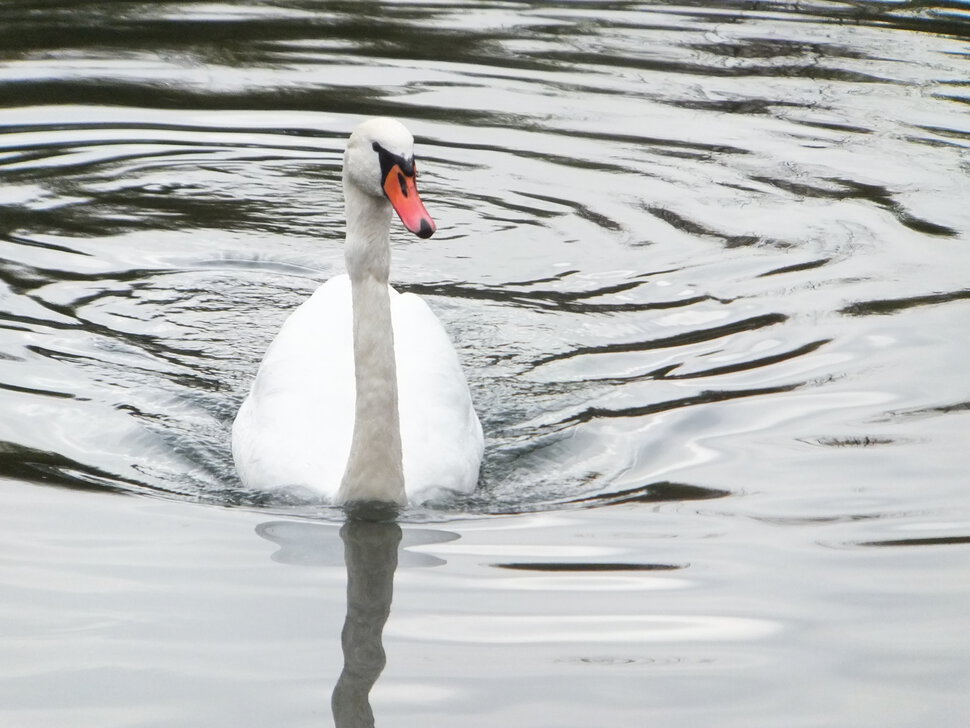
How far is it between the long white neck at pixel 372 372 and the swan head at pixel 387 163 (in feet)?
0.45

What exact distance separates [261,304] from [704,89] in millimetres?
5988

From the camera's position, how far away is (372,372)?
670 centimetres

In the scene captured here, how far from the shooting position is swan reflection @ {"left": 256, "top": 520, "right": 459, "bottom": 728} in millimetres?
5338

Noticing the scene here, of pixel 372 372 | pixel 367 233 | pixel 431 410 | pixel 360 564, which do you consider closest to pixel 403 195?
pixel 367 233

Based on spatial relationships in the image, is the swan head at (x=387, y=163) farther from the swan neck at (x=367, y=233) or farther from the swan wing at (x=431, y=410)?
the swan wing at (x=431, y=410)

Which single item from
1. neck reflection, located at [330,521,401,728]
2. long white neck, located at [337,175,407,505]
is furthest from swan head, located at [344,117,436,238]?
neck reflection, located at [330,521,401,728]

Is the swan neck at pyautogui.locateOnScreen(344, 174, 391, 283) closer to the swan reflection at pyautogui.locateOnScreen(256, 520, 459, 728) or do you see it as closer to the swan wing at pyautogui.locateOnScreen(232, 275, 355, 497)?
the swan wing at pyautogui.locateOnScreen(232, 275, 355, 497)

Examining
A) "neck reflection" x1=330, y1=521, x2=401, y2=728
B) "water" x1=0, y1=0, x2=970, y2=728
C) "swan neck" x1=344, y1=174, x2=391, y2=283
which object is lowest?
"neck reflection" x1=330, y1=521, x2=401, y2=728

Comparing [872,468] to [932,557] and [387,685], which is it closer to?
[932,557]

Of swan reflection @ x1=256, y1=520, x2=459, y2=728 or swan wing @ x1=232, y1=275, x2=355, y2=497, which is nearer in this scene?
swan reflection @ x1=256, y1=520, x2=459, y2=728

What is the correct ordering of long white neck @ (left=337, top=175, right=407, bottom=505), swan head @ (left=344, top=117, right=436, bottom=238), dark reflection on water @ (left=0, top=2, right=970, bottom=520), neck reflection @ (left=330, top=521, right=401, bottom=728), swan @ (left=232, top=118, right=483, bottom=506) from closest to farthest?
neck reflection @ (left=330, top=521, right=401, bottom=728) < swan head @ (left=344, top=117, right=436, bottom=238) < swan @ (left=232, top=118, right=483, bottom=506) < long white neck @ (left=337, top=175, right=407, bottom=505) < dark reflection on water @ (left=0, top=2, right=970, bottom=520)

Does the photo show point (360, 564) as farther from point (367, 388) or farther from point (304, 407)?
point (304, 407)

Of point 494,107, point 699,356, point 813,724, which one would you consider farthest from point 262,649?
point 494,107

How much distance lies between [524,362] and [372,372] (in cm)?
219
